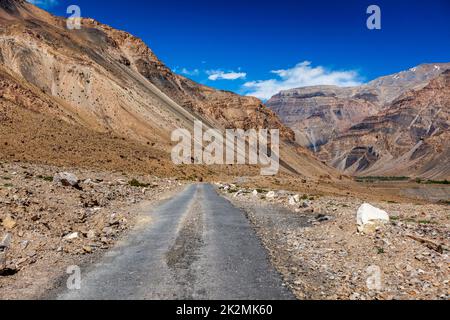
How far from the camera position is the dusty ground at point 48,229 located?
11492 mm

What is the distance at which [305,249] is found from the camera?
49.4 ft

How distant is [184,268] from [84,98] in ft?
273

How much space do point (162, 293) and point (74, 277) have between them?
2.94m

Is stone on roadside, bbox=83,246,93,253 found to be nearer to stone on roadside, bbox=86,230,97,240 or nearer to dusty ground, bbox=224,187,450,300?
stone on roadside, bbox=86,230,97,240

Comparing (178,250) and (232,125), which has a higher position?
(232,125)

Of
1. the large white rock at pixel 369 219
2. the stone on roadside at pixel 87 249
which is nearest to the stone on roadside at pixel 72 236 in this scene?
the stone on roadside at pixel 87 249

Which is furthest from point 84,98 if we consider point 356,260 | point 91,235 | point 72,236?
point 356,260

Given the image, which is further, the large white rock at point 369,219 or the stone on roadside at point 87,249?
the large white rock at point 369,219

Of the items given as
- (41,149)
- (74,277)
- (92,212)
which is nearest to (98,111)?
(41,149)

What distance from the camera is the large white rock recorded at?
55.0 ft

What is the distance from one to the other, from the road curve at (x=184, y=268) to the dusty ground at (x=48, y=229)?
3.12 feet

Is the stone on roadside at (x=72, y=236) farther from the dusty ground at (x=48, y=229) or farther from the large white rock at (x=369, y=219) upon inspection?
the large white rock at (x=369, y=219)

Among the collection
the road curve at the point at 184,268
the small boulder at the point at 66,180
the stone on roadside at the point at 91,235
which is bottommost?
the road curve at the point at 184,268

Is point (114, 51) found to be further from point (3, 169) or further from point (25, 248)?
point (25, 248)
